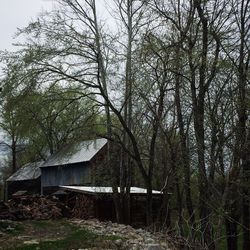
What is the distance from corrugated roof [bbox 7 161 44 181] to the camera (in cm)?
4707

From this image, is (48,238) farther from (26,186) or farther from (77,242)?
(26,186)

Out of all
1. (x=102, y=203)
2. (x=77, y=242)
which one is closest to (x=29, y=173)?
(x=102, y=203)

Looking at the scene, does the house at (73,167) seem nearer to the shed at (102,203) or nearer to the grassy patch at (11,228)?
the shed at (102,203)

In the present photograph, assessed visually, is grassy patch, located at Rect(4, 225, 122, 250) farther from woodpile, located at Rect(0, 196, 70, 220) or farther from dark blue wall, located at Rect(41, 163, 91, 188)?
dark blue wall, located at Rect(41, 163, 91, 188)

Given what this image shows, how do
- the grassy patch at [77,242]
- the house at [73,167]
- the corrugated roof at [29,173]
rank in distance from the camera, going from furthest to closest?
the corrugated roof at [29,173], the house at [73,167], the grassy patch at [77,242]

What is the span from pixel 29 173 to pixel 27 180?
801 mm

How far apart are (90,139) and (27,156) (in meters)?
30.2

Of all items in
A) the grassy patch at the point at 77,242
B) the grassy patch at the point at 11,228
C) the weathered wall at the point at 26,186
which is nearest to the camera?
the grassy patch at the point at 77,242

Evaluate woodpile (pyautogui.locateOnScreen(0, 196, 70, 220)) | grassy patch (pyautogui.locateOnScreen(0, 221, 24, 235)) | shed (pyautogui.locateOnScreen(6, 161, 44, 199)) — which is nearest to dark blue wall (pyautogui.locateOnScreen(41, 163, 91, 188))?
shed (pyautogui.locateOnScreen(6, 161, 44, 199))

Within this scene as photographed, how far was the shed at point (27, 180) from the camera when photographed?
4719 cm

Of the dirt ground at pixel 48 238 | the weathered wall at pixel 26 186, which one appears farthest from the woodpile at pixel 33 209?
the weathered wall at pixel 26 186

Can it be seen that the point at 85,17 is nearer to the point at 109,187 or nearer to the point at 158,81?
the point at 158,81

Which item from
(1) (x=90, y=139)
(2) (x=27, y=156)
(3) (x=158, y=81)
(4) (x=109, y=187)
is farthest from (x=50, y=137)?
(3) (x=158, y=81)

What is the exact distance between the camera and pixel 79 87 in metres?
21.2
